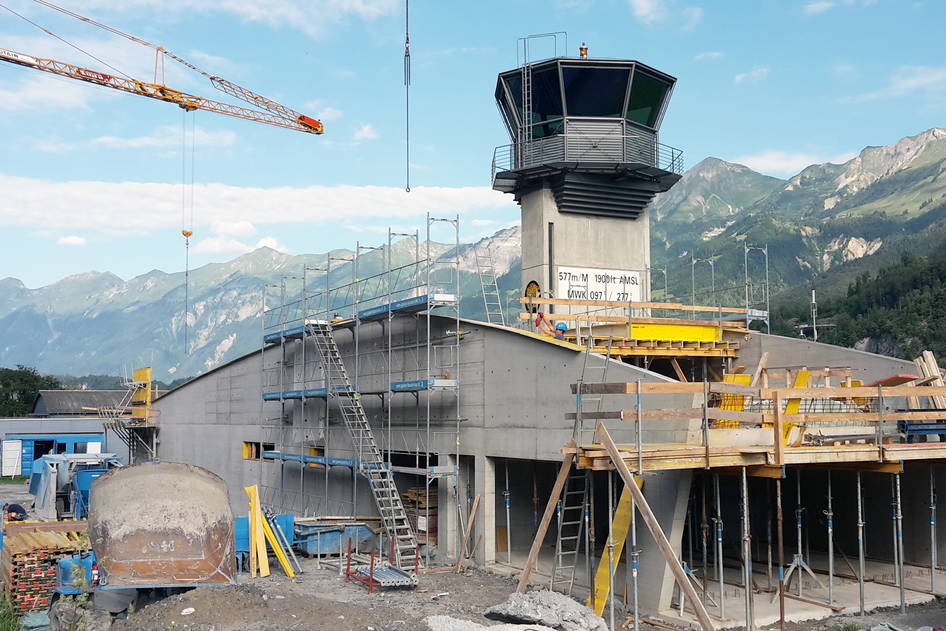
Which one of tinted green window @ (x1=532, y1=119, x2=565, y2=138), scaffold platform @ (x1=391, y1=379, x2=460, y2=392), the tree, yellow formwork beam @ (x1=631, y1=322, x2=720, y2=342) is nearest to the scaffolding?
scaffold platform @ (x1=391, y1=379, x2=460, y2=392)

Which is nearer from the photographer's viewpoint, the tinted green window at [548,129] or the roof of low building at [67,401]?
the tinted green window at [548,129]

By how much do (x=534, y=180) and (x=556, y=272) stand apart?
11.9ft

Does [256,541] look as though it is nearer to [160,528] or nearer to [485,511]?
[160,528]

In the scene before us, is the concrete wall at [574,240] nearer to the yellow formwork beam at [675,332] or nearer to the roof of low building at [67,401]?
the yellow formwork beam at [675,332]

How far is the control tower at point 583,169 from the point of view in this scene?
110ft

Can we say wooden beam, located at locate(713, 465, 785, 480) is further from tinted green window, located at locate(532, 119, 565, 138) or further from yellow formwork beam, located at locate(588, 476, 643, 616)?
tinted green window, located at locate(532, 119, 565, 138)

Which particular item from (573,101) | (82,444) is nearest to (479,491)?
(573,101)

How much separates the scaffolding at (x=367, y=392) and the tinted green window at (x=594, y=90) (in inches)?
327

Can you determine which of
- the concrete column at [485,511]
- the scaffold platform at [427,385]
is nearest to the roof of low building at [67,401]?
the scaffold platform at [427,385]

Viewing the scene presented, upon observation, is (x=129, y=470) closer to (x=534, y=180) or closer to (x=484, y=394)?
(x=484, y=394)

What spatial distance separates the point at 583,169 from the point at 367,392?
11.7m

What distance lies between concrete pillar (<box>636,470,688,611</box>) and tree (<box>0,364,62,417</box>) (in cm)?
9468

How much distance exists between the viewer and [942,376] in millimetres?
22812

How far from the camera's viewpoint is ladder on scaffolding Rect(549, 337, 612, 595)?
17438 millimetres
